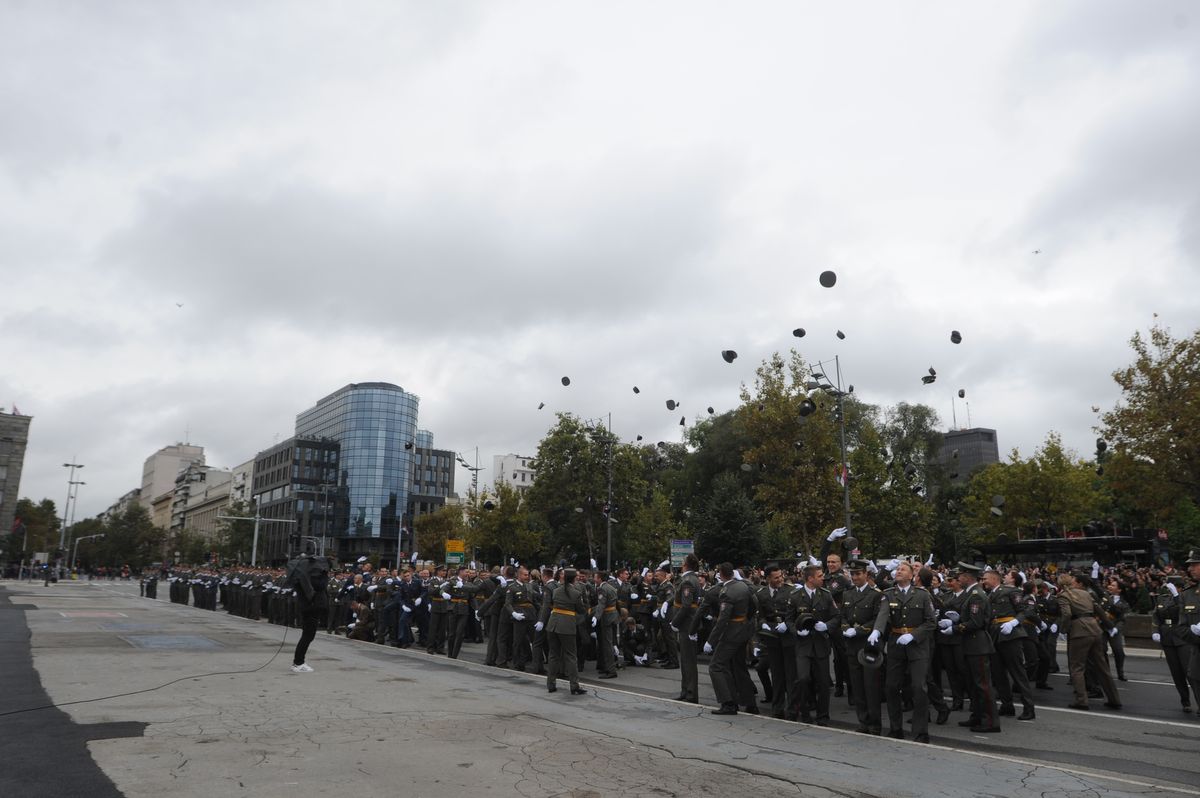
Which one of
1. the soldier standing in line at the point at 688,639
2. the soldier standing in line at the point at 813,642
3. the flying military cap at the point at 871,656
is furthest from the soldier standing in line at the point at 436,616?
the flying military cap at the point at 871,656

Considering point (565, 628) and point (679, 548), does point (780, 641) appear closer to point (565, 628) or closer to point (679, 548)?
point (565, 628)

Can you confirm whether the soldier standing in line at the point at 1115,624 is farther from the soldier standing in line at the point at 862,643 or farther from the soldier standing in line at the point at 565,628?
the soldier standing in line at the point at 565,628

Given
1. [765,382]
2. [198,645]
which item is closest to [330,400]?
[765,382]

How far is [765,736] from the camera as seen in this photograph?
8.63 m

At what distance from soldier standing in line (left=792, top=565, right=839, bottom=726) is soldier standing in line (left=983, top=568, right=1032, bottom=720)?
267 cm

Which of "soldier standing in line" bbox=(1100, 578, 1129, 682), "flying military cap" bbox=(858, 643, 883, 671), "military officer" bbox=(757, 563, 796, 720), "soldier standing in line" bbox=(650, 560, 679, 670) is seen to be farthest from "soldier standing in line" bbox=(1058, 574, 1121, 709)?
"soldier standing in line" bbox=(650, 560, 679, 670)

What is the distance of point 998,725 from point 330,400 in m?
131

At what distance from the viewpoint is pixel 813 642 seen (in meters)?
9.73

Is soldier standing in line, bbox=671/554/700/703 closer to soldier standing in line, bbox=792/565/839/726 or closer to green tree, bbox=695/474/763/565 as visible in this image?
soldier standing in line, bbox=792/565/839/726

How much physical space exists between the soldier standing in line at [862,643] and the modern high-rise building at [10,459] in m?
127

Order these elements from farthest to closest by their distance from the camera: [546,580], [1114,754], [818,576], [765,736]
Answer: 1. [546,580]
2. [818,576]
3. [765,736]
4. [1114,754]

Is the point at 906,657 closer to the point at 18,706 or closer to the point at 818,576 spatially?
the point at 818,576

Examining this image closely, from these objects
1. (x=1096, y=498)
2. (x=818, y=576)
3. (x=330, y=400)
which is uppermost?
(x=330, y=400)

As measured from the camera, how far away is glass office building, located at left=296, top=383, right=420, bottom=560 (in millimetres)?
120938
